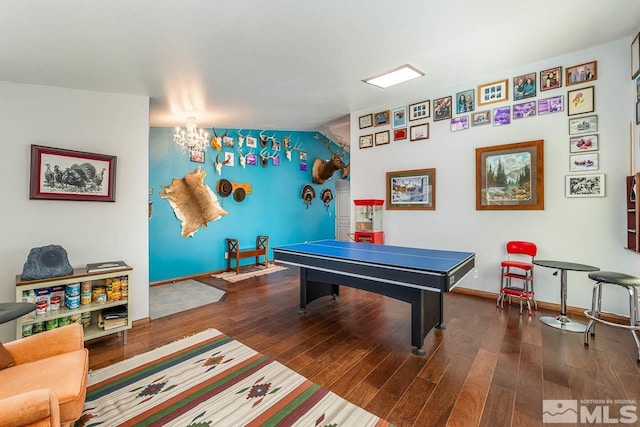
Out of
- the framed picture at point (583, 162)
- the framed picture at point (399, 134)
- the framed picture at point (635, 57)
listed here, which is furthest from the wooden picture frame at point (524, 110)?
the framed picture at point (399, 134)

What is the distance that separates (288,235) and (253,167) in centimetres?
196

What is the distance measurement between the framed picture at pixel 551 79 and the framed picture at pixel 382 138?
2166 millimetres

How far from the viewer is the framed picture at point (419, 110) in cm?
441

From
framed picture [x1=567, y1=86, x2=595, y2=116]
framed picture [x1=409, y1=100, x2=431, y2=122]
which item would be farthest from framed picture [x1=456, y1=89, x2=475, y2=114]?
framed picture [x1=567, y1=86, x2=595, y2=116]

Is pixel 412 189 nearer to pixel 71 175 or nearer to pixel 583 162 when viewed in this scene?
pixel 583 162

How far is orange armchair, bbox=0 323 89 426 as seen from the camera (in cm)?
109

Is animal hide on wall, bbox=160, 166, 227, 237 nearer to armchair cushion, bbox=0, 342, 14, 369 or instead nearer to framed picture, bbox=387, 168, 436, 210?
framed picture, bbox=387, 168, 436, 210

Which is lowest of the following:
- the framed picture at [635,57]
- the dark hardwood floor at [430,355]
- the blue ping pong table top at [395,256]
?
the dark hardwood floor at [430,355]

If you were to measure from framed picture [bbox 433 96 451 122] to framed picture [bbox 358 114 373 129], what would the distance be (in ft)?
3.75

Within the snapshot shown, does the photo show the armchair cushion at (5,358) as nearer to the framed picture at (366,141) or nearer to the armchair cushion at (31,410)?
the armchair cushion at (31,410)

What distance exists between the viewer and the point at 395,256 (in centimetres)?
290

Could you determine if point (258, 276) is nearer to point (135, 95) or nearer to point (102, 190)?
point (102, 190)

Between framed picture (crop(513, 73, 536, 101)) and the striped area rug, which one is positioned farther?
framed picture (crop(513, 73, 536, 101))

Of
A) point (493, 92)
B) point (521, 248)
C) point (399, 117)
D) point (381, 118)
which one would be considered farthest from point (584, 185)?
point (381, 118)
